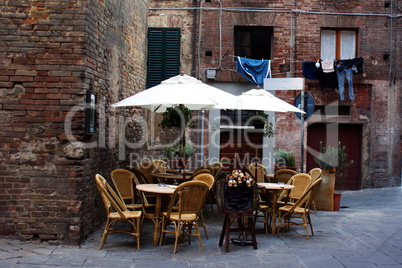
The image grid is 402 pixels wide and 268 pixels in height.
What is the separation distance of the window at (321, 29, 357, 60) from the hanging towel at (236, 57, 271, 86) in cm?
199

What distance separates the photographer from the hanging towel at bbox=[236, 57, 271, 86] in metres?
12.6

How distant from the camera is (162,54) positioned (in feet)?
41.4

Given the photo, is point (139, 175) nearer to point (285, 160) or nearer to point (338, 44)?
point (285, 160)

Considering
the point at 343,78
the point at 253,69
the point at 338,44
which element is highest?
the point at 338,44

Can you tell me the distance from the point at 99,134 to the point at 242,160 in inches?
249

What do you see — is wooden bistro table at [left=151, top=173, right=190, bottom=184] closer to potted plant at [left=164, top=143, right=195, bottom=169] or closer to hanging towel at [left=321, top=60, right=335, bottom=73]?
potted plant at [left=164, top=143, right=195, bottom=169]

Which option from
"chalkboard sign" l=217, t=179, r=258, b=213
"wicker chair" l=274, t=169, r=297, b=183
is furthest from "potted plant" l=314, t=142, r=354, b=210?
"chalkboard sign" l=217, t=179, r=258, b=213

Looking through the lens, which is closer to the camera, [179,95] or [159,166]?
[179,95]

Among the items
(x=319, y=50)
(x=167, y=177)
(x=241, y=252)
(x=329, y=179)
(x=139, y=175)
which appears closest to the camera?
(x=241, y=252)

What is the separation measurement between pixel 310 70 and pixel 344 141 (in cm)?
249

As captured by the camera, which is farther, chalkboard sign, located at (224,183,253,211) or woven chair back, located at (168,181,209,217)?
chalkboard sign, located at (224,183,253,211)

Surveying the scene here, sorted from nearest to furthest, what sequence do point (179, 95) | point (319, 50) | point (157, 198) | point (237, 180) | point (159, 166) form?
point (237, 180) → point (157, 198) → point (179, 95) → point (159, 166) → point (319, 50)

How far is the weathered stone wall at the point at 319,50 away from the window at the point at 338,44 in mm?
252

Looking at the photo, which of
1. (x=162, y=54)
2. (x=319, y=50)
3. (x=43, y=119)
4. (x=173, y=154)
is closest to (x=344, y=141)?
(x=319, y=50)
